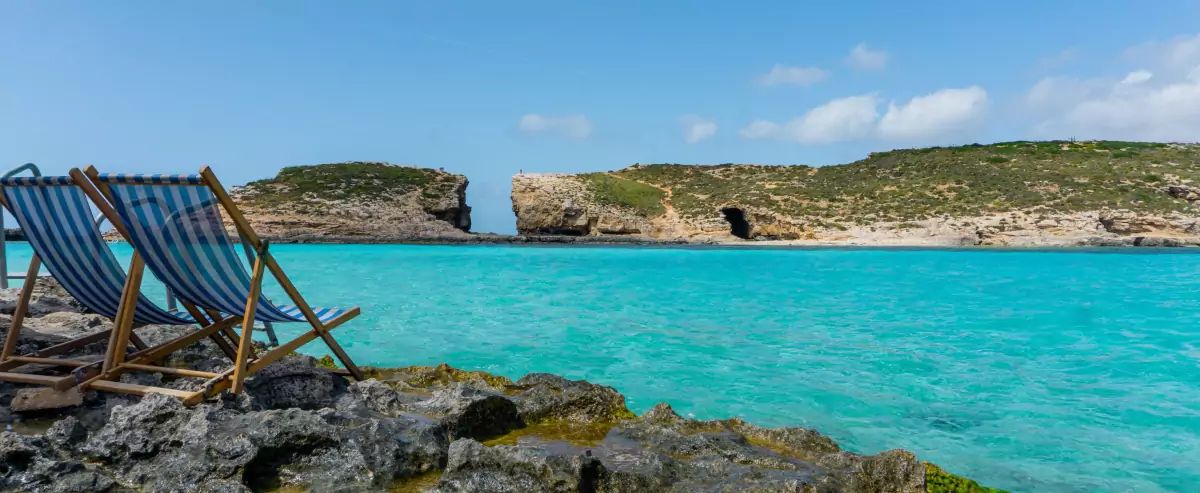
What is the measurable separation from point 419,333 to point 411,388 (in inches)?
205

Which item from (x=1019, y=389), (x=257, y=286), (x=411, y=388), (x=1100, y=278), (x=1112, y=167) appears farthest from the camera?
(x=1112, y=167)

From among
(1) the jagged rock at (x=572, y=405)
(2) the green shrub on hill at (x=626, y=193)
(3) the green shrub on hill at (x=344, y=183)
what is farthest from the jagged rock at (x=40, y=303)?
(3) the green shrub on hill at (x=344, y=183)

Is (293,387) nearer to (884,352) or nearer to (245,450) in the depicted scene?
(245,450)

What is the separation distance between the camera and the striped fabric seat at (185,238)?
10.9 ft

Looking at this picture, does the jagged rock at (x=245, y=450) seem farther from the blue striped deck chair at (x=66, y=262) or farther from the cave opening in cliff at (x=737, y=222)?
the cave opening in cliff at (x=737, y=222)

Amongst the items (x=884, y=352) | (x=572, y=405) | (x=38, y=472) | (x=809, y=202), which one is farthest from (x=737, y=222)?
(x=38, y=472)

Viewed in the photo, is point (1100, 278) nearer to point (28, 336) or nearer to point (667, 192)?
point (28, 336)

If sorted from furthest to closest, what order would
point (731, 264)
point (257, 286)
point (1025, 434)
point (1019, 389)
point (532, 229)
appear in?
1. point (532, 229)
2. point (731, 264)
3. point (1019, 389)
4. point (1025, 434)
5. point (257, 286)

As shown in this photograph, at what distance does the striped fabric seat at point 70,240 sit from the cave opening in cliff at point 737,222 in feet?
155

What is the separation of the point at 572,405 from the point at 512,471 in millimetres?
1508

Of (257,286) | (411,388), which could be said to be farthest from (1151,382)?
(257,286)

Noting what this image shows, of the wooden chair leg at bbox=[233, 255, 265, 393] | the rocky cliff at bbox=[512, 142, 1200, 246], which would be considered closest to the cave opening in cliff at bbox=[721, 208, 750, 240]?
the rocky cliff at bbox=[512, 142, 1200, 246]

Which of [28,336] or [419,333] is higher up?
[28,336]

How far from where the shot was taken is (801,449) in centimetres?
426
